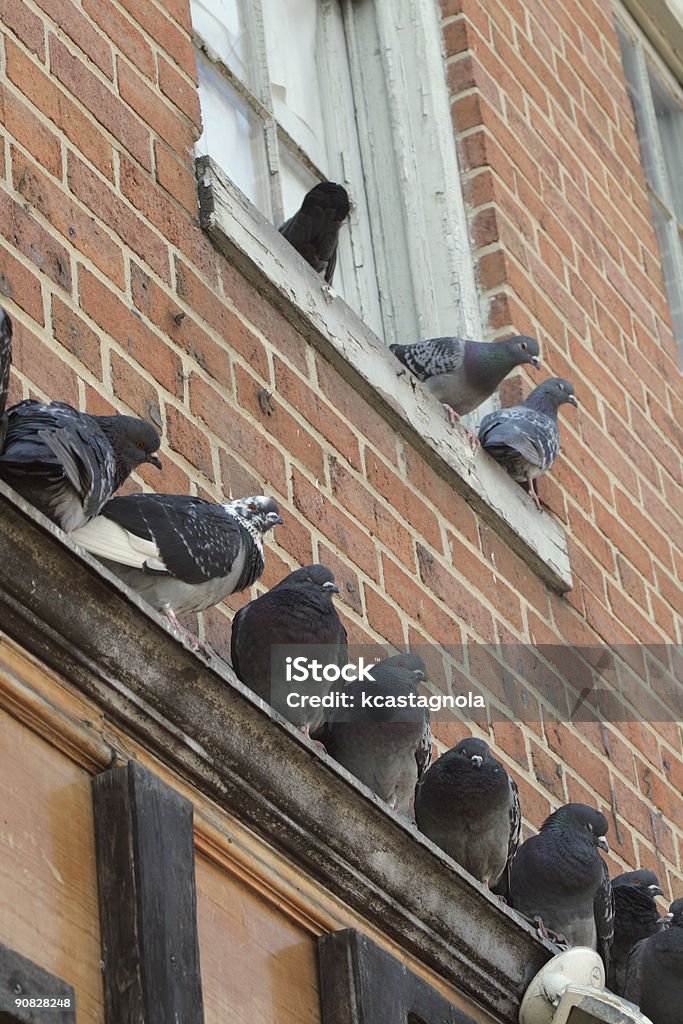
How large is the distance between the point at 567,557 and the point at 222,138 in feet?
4.36

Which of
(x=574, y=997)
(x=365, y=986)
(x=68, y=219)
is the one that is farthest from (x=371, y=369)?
(x=365, y=986)

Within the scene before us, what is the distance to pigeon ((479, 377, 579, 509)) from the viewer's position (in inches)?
213

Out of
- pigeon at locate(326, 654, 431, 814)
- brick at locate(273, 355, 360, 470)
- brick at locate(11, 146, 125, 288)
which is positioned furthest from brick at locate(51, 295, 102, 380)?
pigeon at locate(326, 654, 431, 814)

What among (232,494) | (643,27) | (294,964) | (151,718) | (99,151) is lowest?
(294,964)

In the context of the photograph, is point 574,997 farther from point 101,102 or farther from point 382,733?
point 101,102

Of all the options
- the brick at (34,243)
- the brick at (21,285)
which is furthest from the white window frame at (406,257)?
the brick at (21,285)

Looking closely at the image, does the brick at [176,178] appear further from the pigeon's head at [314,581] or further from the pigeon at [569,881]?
the pigeon at [569,881]

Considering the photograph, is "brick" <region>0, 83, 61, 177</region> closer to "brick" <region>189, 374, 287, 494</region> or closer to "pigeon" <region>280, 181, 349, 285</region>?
"brick" <region>189, 374, 287, 494</region>

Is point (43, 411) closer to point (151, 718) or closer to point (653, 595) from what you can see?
point (151, 718)

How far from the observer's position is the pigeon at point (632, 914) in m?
4.52

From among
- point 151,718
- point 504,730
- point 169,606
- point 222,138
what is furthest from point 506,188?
point 151,718

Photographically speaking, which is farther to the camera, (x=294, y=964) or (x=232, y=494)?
(x=232, y=494)

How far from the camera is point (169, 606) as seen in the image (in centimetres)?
356

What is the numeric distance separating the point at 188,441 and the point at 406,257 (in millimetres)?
1685
